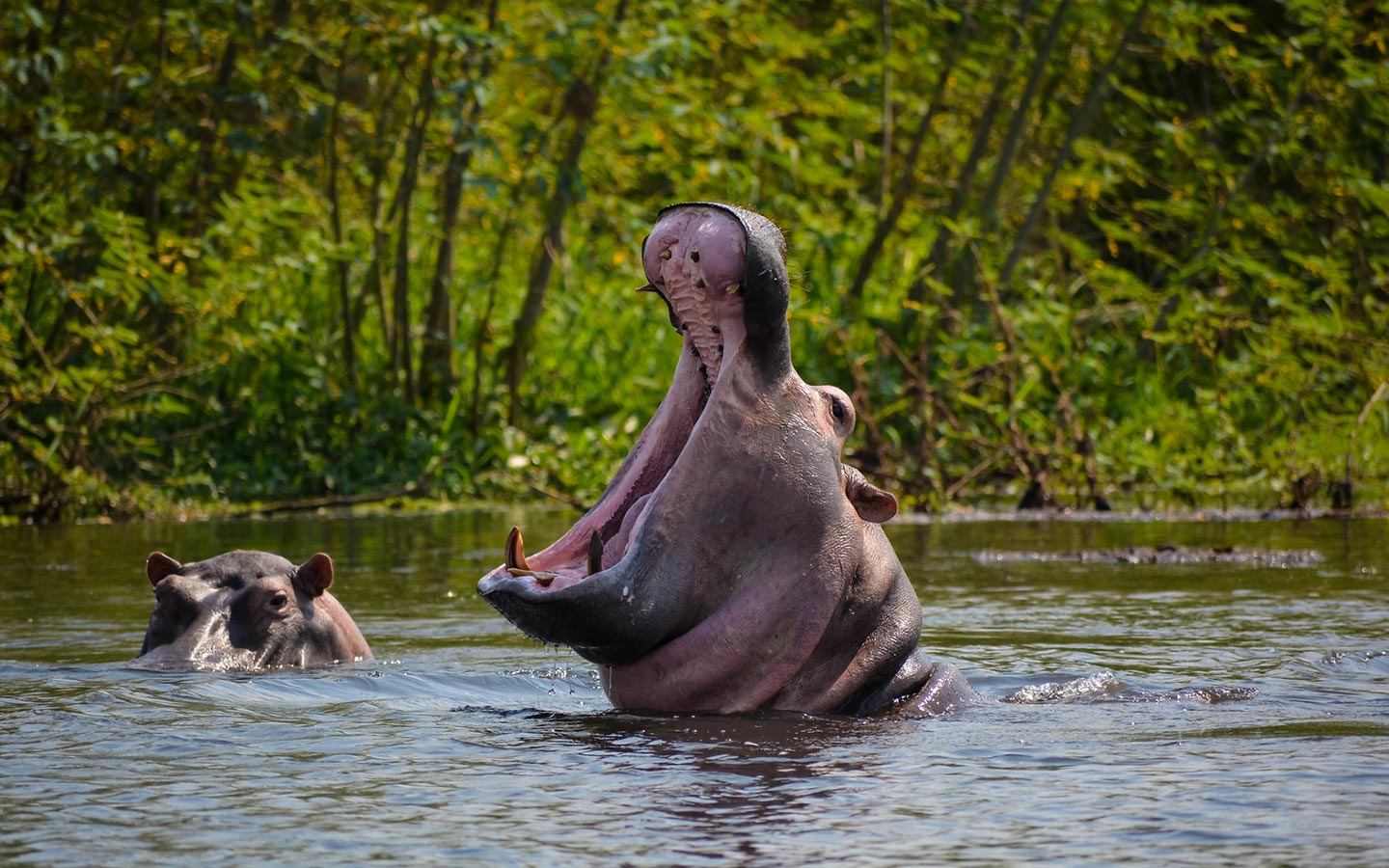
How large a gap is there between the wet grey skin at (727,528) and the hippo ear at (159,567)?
172 cm

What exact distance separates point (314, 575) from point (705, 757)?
212 centimetres

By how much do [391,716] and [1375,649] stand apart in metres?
2.95

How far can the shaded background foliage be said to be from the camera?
11734 mm

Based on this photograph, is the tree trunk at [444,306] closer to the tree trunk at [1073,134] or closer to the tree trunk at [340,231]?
the tree trunk at [340,231]

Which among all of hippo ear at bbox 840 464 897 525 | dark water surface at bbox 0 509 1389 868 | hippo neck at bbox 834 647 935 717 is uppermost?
hippo ear at bbox 840 464 897 525

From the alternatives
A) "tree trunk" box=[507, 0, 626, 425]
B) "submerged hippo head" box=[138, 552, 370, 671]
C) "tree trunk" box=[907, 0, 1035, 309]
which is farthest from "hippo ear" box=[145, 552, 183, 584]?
"tree trunk" box=[907, 0, 1035, 309]

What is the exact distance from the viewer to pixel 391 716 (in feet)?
15.1

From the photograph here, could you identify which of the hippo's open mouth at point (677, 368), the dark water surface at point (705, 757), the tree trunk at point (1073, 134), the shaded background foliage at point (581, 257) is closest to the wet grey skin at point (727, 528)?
the hippo's open mouth at point (677, 368)

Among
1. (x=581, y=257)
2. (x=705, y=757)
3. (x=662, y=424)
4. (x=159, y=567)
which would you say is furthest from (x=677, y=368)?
(x=581, y=257)

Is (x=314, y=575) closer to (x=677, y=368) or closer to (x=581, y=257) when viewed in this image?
(x=677, y=368)

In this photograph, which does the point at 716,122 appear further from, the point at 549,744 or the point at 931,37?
the point at 549,744

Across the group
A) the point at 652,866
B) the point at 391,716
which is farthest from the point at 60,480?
the point at 652,866

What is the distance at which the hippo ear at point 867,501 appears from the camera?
4277 millimetres

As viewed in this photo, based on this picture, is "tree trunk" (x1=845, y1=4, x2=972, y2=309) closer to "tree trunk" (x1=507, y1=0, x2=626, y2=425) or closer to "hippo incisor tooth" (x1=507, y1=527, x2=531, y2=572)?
"tree trunk" (x1=507, y1=0, x2=626, y2=425)
